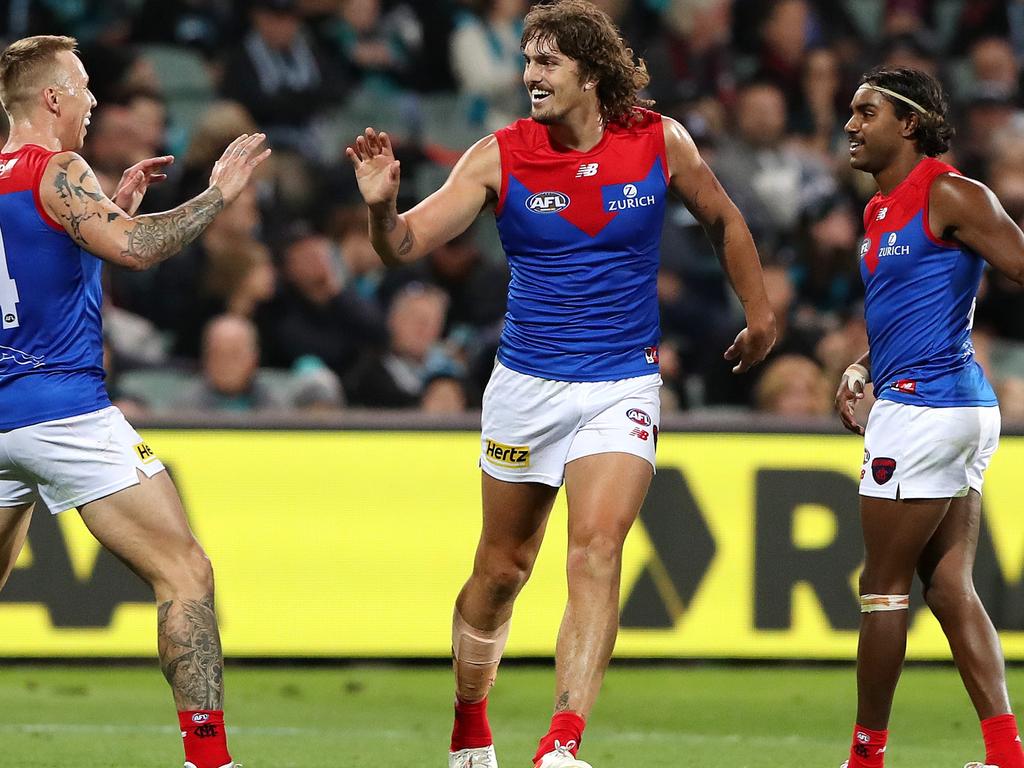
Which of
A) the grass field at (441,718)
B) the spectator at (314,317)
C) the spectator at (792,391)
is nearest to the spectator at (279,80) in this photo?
the spectator at (314,317)

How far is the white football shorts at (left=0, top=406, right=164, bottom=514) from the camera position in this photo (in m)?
5.45

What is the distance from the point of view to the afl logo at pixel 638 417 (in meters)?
5.93

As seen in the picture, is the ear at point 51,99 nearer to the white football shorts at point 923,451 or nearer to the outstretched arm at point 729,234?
the outstretched arm at point 729,234

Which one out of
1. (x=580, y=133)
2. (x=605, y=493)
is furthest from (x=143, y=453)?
(x=580, y=133)

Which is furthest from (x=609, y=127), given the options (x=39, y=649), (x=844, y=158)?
(x=844, y=158)

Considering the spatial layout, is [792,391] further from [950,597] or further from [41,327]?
[41,327]

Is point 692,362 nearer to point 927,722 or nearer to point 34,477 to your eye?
point 927,722

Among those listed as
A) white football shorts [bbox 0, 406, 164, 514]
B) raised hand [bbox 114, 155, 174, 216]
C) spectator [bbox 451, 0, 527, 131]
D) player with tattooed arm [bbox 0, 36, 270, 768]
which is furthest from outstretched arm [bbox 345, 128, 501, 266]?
spectator [bbox 451, 0, 527, 131]

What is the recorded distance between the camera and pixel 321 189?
488 inches

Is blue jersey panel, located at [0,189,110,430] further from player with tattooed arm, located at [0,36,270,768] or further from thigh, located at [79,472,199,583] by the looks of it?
thigh, located at [79,472,199,583]

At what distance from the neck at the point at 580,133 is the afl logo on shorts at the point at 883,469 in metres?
1.47

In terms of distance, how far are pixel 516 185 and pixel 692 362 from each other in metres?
5.54

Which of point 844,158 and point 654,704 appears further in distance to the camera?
point 844,158

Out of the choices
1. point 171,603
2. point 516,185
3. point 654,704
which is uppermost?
point 516,185
